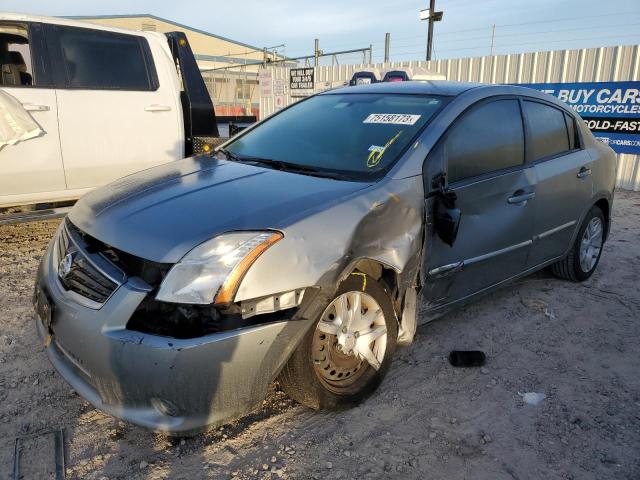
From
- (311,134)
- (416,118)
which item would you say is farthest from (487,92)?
(311,134)

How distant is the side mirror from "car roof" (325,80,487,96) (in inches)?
29.9

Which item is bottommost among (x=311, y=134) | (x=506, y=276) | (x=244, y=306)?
(x=506, y=276)

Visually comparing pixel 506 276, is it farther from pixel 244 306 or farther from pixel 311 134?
pixel 244 306

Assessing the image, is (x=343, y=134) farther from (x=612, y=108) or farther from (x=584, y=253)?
(x=612, y=108)

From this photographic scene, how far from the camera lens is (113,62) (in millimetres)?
4910

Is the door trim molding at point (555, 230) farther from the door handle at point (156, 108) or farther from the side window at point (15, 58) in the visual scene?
the side window at point (15, 58)

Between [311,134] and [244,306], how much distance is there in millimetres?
1591

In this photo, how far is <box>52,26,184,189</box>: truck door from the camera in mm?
4605

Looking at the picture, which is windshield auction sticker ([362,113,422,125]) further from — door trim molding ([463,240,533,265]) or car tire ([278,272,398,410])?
car tire ([278,272,398,410])

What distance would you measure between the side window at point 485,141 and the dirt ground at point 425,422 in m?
1.18

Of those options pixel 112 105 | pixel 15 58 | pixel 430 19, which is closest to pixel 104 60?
pixel 112 105

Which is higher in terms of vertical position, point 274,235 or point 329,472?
point 274,235

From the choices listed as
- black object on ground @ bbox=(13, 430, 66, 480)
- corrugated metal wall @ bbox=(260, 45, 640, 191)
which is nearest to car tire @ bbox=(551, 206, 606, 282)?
black object on ground @ bbox=(13, 430, 66, 480)

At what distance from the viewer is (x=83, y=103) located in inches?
182
